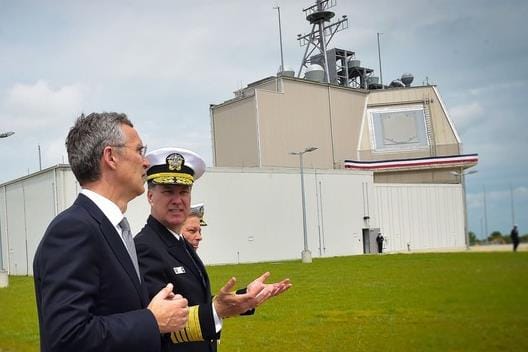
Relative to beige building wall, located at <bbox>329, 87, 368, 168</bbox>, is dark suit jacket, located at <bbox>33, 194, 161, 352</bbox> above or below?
below

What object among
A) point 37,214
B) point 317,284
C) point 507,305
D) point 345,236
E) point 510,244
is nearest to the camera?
point 510,244

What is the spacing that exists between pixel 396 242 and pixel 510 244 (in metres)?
40.5

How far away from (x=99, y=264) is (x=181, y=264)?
91cm

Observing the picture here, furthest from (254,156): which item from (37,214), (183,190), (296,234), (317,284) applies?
(183,190)

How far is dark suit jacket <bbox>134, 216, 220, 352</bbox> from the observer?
2.85 metres

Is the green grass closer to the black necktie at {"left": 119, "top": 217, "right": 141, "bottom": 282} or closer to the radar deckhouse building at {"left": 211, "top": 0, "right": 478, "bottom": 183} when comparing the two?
the black necktie at {"left": 119, "top": 217, "right": 141, "bottom": 282}

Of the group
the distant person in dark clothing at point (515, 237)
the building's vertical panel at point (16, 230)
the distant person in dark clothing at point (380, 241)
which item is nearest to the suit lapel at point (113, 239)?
the distant person in dark clothing at point (515, 237)

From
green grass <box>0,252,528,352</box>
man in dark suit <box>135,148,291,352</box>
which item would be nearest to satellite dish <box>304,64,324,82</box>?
green grass <box>0,252,528,352</box>

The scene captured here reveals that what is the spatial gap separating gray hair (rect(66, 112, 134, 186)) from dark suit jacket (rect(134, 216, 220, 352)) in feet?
2.22

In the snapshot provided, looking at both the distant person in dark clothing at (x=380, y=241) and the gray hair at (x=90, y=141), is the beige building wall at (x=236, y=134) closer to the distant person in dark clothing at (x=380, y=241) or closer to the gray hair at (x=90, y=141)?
the distant person in dark clothing at (x=380, y=241)

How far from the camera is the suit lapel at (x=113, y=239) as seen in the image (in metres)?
2.26

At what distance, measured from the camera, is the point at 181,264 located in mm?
3051

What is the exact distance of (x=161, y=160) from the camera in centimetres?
338

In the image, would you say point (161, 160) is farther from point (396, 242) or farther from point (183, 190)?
point (396, 242)
